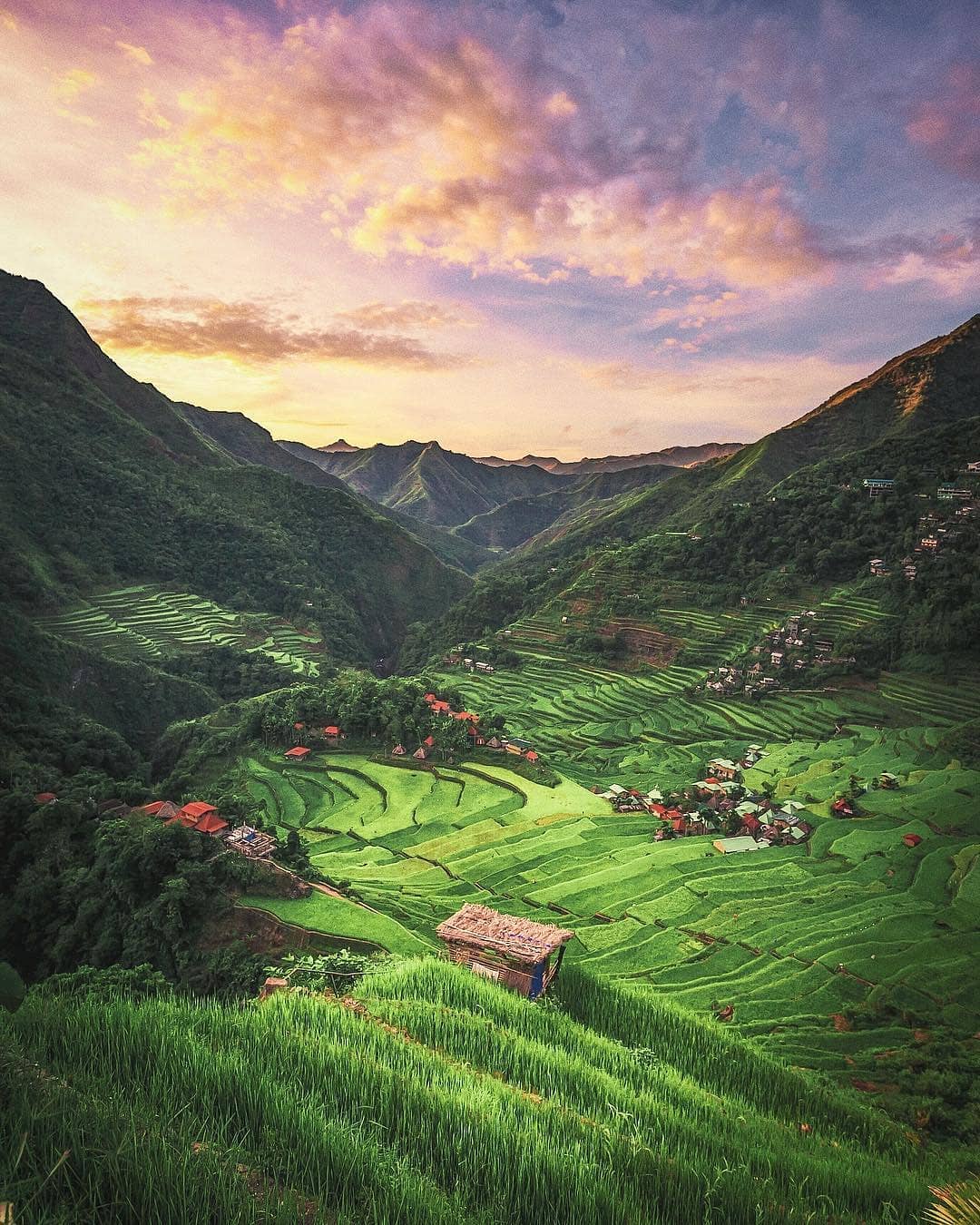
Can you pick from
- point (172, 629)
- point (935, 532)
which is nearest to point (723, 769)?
point (935, 532)

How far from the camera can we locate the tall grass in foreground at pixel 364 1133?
73.8 inches

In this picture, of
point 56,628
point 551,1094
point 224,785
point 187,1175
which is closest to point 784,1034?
point 551,1094

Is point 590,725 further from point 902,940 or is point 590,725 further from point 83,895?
point 83,895

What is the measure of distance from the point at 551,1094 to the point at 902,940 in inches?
595

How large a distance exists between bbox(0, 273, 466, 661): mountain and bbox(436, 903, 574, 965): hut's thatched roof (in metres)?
46.9

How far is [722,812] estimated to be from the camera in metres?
24.8

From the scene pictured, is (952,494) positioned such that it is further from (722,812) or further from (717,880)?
(717,880)

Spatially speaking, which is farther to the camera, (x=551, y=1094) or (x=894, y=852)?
(x=894, y=852)

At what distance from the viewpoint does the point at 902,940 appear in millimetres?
15211

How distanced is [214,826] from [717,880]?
52.6ft

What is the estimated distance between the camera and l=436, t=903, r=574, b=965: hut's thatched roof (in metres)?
8.53

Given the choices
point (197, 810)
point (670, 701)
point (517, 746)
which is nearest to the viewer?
point (197, 810)

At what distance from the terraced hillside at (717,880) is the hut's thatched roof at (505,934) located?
175 inches

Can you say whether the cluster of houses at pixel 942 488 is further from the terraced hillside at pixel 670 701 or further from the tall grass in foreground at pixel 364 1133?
the tall grass in foreground at pixel 364 1133
